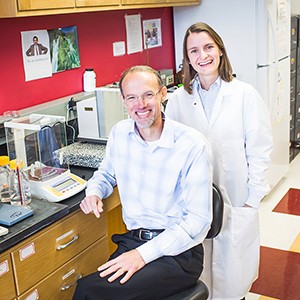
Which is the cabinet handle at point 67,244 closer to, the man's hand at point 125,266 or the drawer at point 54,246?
the drawer at point 54,246

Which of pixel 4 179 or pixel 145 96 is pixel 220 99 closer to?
pixel 145 96

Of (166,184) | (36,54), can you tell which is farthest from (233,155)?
(36,54)

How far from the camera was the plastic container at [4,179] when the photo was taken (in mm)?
2012

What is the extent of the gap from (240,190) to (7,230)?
3.50 ft

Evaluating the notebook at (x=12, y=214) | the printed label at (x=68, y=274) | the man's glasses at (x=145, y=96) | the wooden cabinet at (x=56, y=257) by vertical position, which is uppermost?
the man's glasses at (x=145, y=96)

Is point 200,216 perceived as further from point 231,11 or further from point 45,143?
point 231,11

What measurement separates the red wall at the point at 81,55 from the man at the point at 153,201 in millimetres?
818

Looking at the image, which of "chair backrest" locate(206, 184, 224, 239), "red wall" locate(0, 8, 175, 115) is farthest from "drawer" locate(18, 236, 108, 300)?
"red wall" locate(0, 8, 175, 115)

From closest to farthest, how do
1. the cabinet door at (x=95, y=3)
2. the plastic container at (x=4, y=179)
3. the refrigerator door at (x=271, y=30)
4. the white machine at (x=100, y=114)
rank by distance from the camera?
the plastic container at (x=4, y=179) < the cabinet door at (x=95, y=3) < the white machine at (x=100, y=114) < the refrigerator door at (x=271, y=30)

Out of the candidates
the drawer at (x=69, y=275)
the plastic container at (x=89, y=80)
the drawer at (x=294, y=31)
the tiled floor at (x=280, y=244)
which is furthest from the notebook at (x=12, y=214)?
the drawer at (x=294, y=31)

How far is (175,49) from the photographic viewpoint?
13.0 ft

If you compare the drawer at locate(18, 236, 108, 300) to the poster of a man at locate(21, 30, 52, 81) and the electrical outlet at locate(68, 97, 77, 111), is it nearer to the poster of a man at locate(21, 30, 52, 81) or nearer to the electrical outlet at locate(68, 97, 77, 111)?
the electrical outlet at locate(68, 97, 77, 111)

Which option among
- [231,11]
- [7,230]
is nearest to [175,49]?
[231,11]

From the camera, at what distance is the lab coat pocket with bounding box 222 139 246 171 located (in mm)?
2182
